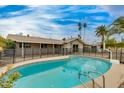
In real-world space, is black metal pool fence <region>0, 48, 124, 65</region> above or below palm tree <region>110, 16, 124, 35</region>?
below

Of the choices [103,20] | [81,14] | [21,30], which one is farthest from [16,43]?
[103,20]

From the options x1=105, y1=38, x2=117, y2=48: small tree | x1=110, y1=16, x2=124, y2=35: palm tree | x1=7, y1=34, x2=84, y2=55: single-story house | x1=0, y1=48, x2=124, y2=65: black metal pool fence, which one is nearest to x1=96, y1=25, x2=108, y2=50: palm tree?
x1=105, y1=38, x2=117, y2=48: small tree

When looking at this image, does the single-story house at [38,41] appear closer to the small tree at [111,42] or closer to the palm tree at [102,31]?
the palm tree at [102,31]

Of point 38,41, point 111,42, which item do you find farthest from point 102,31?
point 38,41

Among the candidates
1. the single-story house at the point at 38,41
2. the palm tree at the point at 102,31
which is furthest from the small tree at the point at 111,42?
the single-story house at the point at 38,41

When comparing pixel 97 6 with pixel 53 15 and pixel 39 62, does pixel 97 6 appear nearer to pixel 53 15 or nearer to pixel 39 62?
pixel 53 15

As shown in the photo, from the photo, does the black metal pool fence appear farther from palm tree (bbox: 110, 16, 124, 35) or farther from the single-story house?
palm tree (bbox: 110, 16, 124, 35)

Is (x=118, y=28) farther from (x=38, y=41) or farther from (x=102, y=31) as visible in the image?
(x=38, y=41)

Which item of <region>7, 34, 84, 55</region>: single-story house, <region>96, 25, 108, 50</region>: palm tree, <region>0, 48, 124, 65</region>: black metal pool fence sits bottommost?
<region>0, 48, 124, 65</region>: black metal pool fence

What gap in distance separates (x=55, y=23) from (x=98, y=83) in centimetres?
359

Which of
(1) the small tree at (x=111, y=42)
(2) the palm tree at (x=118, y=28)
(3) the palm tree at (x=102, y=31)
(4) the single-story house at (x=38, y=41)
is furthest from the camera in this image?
(4) the single-story house at (x=38, y=41)

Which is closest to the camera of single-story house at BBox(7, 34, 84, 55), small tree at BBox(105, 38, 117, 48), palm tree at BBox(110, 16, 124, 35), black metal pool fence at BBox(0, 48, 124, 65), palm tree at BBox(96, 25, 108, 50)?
palm tree at BBox(110, 16, 124, 35)

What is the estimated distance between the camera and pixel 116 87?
574cm

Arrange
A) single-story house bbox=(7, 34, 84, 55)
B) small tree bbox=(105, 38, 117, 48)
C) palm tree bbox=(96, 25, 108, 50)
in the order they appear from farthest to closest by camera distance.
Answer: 1. single-story house bbox=(7, 34, 84, 55)
2. palm tree bbox=(96, 25, 108, 50)
3. small tree bbox=(105, 38, 117, 48)
